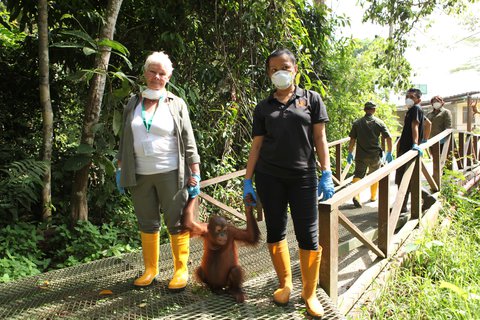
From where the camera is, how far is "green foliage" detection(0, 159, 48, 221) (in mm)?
3691

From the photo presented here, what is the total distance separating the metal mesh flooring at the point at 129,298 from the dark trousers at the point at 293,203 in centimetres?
46

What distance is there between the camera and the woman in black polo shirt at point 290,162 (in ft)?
7.25

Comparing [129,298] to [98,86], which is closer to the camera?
[129,298]

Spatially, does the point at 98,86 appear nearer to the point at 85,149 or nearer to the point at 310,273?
the point at 85,149

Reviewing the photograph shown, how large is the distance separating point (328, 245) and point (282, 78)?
115cm

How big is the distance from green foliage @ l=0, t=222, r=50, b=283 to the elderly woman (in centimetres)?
144

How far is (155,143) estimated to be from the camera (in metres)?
2.44

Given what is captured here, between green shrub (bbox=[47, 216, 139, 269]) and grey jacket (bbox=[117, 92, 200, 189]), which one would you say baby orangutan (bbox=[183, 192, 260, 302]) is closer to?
grey jacket (bbox=[117, 92, 200, 189])

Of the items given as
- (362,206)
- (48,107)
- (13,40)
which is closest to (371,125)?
(362,206)

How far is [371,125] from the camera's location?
5.48m

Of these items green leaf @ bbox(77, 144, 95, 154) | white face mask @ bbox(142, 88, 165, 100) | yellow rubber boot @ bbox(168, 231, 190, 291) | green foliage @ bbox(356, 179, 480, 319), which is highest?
white face mask @ bbox(142, 88, 165, 100)

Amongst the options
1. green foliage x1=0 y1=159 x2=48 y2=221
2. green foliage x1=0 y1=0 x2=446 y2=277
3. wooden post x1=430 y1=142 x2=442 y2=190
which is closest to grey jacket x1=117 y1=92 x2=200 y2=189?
green foliage x1=0 y1=0 x2=446 y2=277

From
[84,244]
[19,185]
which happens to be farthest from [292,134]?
[19,185]

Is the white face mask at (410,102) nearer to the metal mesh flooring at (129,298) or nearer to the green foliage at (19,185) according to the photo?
the metal mesh flooring at (129,298)
